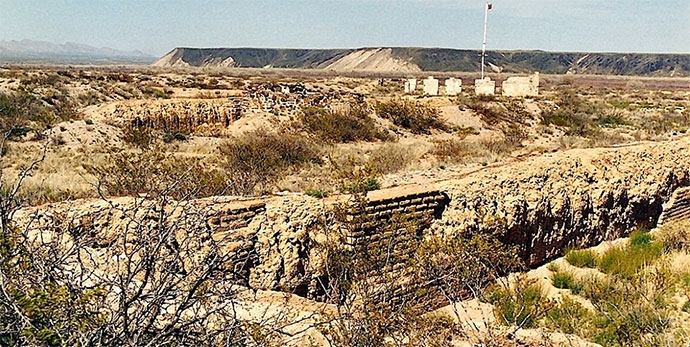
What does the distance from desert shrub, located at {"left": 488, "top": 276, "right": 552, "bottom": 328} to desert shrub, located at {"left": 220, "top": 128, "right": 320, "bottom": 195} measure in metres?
4.45

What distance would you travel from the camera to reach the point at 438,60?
121938 millimetres

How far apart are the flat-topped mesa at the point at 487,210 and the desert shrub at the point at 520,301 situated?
90 centimetres

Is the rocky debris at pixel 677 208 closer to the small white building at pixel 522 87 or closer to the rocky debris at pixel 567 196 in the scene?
the rocky debris at pixel 567 196

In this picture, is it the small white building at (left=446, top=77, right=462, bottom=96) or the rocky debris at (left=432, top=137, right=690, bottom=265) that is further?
the small white building at (left=446, top=77, right=462, bottom=96)

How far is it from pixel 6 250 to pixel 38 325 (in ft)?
2.95

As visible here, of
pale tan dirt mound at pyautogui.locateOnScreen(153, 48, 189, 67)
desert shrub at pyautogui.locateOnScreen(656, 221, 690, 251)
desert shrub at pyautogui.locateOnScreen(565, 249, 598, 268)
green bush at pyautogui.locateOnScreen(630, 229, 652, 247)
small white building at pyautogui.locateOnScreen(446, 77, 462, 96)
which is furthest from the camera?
pale tan dirt mound at pyautogui.locateOnScreen(153, 48, 189, 67)

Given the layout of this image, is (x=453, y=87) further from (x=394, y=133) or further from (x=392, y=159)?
(x=392, y=159)

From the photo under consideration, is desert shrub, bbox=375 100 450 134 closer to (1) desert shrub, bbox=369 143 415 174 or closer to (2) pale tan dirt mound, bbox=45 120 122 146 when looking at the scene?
(1) desert shrub, bbox=369 143 415 174

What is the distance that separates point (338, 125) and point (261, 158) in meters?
8.48

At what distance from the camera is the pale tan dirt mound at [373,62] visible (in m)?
115

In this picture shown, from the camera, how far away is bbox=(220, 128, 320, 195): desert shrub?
1020 cm

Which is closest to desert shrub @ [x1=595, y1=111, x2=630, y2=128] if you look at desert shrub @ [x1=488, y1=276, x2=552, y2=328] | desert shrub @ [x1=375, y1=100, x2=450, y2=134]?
desert shrub @ [x1=375, y1=100, x2=450, y2=134]

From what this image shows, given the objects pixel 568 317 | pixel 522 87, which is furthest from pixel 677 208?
pixel 522 87

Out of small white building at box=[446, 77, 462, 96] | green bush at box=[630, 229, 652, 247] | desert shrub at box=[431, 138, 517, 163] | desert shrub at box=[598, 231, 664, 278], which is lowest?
green bush at box=[630, 229, 652, 247]
